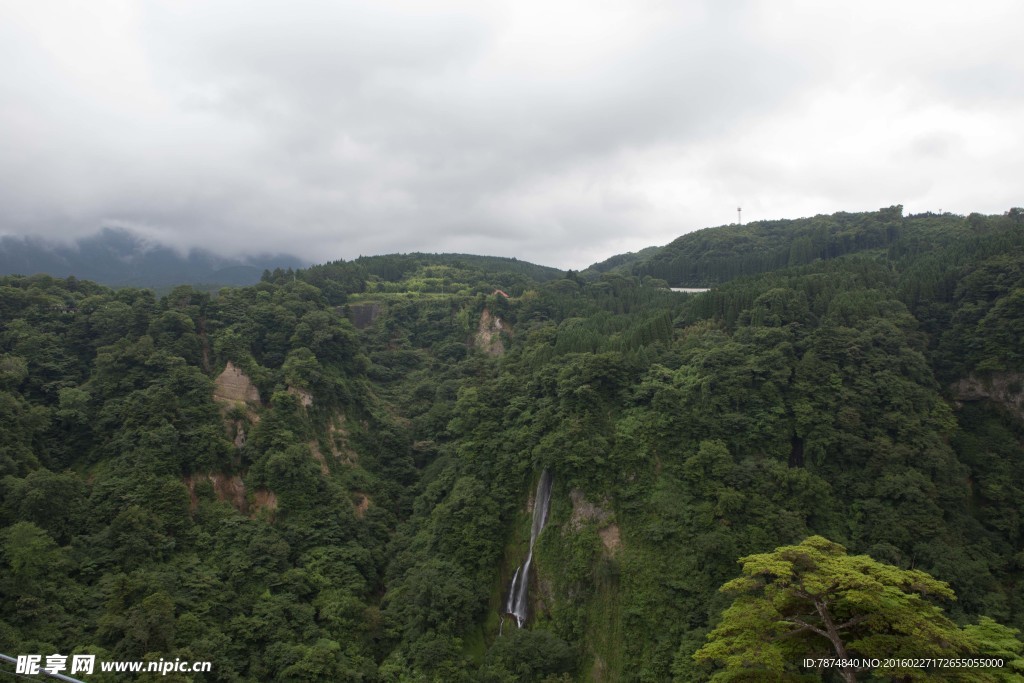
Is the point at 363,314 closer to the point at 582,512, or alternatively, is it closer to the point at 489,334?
the point at 489,334

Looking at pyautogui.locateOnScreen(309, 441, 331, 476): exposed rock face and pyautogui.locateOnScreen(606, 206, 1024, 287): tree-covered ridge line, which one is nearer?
pyautogui.locateOnScreen(309, 441, 331, 476): exposed rock face

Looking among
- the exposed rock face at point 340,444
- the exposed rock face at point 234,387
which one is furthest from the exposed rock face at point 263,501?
the exposed rock face at point 234,387

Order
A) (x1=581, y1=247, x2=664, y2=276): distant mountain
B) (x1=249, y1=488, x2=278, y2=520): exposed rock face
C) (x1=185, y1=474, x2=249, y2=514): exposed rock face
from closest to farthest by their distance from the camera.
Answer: (x1=185, y1=474, x2=249, y2=514): exposed rock face, (x1=249, y1=488, x2=278, y2=520): exposed rock face, (x1=581, y1=247, x2=664, y2=276): distant mountain

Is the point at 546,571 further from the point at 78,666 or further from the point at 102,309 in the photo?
the point at 102,309

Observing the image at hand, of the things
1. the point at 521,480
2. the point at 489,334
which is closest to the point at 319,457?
the point at 521,480

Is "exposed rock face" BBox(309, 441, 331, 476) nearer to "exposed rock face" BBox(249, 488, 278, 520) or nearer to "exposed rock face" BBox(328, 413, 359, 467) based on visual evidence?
"exposed rock face" BBox(328, 413, 359, 467)

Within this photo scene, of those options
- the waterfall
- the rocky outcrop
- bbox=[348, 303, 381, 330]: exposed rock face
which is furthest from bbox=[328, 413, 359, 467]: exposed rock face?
bbox=[348, 303, 381, 330]: exposed rock face

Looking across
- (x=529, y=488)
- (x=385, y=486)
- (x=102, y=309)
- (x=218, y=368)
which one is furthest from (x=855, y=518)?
(x=102, y=309)
